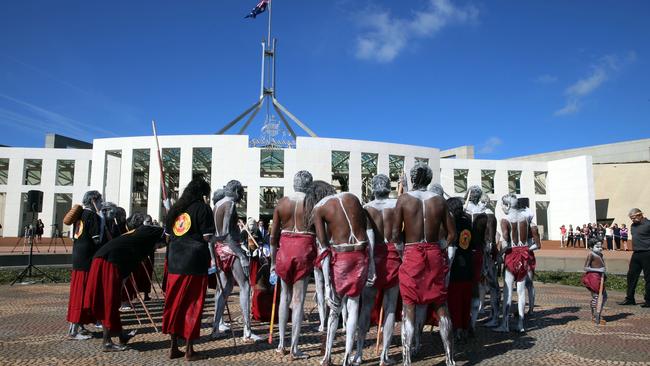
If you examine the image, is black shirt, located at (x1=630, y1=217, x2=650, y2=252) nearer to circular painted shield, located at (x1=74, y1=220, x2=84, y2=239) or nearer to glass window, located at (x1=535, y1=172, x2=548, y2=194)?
circular painted shield, located at (x1=74, y1=220, x2=84, y2=239)

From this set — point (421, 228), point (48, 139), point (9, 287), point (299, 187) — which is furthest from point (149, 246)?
point (48, 139)

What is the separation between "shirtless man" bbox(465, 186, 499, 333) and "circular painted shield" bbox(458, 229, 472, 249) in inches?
13.1

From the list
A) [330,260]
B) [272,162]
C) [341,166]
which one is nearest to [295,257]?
[330,260]

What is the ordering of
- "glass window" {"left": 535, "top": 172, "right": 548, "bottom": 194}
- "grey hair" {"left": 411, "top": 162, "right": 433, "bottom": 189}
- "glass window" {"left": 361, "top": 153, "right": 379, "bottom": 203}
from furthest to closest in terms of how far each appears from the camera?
"glass window" {"left": 535, "top": 172, "right": 548, "bottom": 194} < "glass window" {"left": 361, "top": 153, "right": 379, "bottom": 203} < "grey hair" {"left": 411, "top": 162, "right": 433, "bottom": 189}

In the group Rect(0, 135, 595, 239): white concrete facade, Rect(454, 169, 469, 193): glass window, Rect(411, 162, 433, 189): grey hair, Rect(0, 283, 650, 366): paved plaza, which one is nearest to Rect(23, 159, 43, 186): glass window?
Rect(0, 135, 595, 239): white concrete facade

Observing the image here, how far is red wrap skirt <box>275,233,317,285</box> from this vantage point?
4.75 meters

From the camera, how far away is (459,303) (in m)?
5.18

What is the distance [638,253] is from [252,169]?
27015 millimetres

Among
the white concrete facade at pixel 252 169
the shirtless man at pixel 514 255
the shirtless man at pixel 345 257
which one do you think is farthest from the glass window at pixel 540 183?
the shirtless man at pixel 345 257

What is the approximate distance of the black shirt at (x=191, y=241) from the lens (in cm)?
453

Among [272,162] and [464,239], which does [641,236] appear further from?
[272,162]

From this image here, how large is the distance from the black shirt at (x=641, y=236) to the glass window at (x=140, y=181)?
32.0m

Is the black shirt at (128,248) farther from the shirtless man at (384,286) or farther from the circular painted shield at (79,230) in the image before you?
the shirtless man at (384,286)

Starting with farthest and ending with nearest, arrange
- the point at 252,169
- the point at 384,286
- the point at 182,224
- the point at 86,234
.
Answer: the point at 252,169 < the point at 86,234 < the point at 182,224 < the point at 384,286
